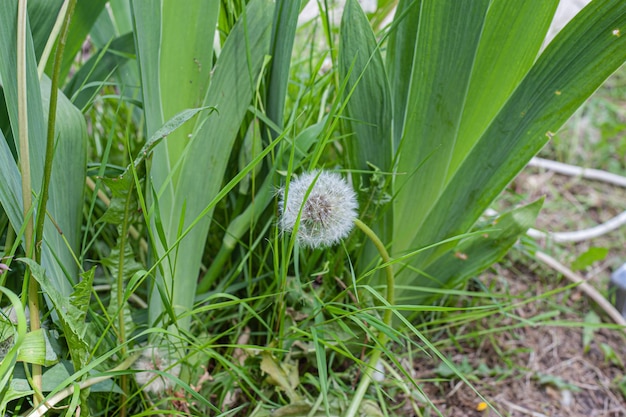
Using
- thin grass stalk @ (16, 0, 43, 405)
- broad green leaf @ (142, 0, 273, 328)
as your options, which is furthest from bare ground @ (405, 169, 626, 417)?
thin grass stalk @ (16, 0, 43, 405)

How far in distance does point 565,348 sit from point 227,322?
736 millimetres

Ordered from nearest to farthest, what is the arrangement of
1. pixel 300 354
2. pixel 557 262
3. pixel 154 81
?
pixel 154 81, pixel 300 354, pixel 557 262

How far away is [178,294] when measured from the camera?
2.90 ft

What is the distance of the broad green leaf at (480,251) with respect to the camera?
95 centimetres

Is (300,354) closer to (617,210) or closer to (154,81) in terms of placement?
(154,81)

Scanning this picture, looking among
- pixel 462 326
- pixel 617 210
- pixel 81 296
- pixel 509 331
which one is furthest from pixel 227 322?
pixel 617 210

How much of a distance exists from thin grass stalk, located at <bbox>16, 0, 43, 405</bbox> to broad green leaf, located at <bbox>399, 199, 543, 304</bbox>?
57 cm

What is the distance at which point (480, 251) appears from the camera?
0.98 metres

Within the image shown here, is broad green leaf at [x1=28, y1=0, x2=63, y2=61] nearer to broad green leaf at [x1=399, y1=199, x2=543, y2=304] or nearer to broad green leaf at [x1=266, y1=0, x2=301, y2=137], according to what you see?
broad green leaf at [x1=266, y1=0, x2=301, y2=137]

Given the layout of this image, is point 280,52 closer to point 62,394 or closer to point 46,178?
point 46,178

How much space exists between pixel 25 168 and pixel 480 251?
70 centimetres

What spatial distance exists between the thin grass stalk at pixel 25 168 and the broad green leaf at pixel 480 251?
57cm

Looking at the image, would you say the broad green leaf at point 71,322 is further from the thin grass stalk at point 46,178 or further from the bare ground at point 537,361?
the bare ground at point 537,361

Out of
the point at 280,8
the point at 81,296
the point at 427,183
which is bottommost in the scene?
the point at 81,296
